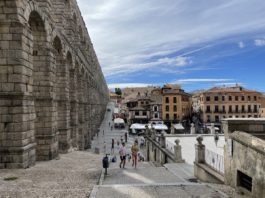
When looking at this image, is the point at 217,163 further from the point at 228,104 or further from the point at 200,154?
the point at 228,104

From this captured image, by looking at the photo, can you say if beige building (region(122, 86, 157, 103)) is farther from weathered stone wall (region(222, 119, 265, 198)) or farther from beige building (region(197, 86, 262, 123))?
weathered stone wall (region(222, 119, 265, 198))

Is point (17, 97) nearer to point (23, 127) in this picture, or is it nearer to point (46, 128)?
point (23, 127)

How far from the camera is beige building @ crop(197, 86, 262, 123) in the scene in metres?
74.1

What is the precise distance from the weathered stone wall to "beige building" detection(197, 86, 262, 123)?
65.9m

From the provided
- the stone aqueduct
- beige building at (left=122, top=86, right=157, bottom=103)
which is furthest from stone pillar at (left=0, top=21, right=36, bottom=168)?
beige building at (left=122, top=86, right=157, bottom=103)

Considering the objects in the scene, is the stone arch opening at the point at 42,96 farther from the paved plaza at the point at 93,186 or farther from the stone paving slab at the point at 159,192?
the stone paving slab at the point at 159,192

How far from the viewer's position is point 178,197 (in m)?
8.59

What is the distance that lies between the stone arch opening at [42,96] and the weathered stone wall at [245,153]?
9.94 m

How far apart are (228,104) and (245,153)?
67960 mm

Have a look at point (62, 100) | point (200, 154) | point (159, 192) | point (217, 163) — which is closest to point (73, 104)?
point (62, 100)

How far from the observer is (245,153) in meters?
8.52

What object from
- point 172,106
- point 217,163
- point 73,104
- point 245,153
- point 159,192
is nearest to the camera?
point 245,153

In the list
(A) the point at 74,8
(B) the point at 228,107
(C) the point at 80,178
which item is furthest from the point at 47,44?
(B) the point at 228,107

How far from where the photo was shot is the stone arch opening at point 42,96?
55.0 ft
